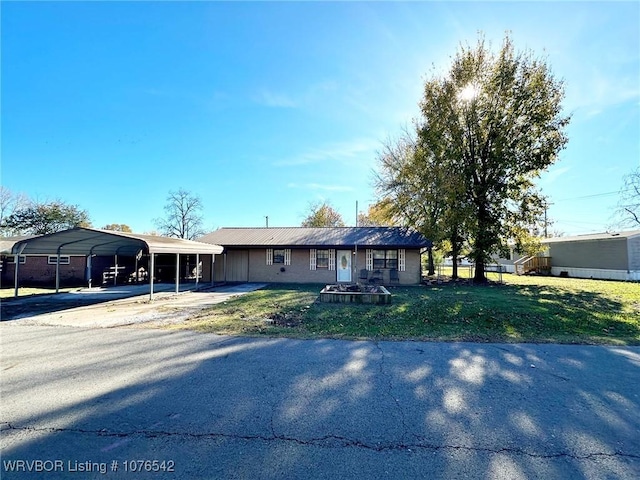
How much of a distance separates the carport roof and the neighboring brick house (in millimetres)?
2545

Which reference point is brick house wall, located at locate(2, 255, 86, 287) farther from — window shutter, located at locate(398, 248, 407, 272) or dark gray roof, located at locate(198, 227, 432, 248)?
window shutter, located at locate(398, 248, 407, 272)

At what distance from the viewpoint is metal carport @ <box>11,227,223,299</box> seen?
36.5 ft

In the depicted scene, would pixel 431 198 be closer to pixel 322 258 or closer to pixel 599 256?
pixel 322 258

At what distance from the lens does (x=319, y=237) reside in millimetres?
18438

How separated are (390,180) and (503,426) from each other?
20605mm

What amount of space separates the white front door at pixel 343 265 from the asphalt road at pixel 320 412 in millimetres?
11723

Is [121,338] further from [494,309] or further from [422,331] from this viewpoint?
[494,309]

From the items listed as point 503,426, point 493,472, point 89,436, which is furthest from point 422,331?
point 89,436

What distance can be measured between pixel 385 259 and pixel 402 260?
924mm

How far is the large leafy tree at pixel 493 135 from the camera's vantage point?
54.8 ft

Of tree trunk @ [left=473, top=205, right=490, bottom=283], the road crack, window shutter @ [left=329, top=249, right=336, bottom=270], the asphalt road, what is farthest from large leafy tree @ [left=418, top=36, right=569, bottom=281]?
the road crack

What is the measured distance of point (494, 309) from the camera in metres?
8.78

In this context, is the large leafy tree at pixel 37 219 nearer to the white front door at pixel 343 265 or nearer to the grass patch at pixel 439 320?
the white front door at pixel 343 265

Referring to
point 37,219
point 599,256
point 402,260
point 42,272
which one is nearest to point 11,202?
point 37,219
